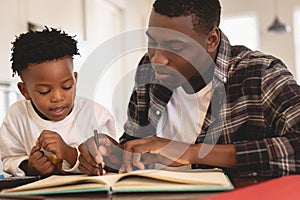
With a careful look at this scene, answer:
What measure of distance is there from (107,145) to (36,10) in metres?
1.68

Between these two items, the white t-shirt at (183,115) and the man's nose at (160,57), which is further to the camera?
the white t-shirt at (183,115)

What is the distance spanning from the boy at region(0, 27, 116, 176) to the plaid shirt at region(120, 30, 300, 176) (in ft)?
0.58

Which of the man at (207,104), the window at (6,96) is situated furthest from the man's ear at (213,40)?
the window at (6,96)

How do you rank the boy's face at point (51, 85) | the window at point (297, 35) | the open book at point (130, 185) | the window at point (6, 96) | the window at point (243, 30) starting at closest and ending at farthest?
1. the open book at point (130, 185)
2. the boy's face at point (51, 85)
3. the window at point (6, 96)
4. the window at point (297, 35)
5. the window at point (243, 30)

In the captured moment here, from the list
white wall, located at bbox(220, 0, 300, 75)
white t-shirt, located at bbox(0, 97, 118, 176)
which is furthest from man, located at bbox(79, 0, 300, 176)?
white wall, located at bbox(220, 0, 300, 75)

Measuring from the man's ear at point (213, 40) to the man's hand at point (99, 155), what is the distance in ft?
1.21

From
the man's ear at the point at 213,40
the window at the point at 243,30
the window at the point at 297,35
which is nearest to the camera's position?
the man's ear at the point at 213,40

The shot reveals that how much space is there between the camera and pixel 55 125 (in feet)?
3.48

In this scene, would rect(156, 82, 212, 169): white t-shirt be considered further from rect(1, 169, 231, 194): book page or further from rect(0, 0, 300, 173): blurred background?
rect(0, 0, 300, 173): blurred background

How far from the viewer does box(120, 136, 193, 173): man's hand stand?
2.72 feet

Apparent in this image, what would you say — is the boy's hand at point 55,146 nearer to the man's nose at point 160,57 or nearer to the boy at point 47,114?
the boy at point 47,114

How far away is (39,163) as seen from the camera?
2.91 feet

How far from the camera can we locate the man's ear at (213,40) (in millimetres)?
1090

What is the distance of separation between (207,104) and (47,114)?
43 centimetres
